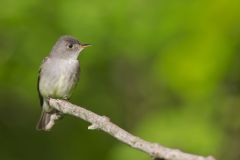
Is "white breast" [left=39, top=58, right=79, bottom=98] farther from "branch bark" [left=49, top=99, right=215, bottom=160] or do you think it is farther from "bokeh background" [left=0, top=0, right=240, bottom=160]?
"branch bark" [left=49, top=99, right=215, bottom=160]

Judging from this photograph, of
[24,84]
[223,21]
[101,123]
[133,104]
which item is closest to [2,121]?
[24,84]

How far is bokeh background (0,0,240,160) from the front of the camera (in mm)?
6633

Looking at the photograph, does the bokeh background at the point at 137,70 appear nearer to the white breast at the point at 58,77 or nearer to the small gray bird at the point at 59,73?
the small gray bird at the point at 59,73

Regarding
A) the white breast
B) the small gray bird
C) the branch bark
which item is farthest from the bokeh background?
the branch bark

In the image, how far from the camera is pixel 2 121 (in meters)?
7.85

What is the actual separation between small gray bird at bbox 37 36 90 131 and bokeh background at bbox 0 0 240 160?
0.60 m

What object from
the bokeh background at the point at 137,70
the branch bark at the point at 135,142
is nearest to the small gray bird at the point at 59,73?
the bokeh background at the point at 137,70

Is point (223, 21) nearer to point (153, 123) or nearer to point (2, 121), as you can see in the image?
point (153, 123)

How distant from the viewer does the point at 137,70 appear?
771 centimetres

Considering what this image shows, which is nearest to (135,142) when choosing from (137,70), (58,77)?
(58,77)

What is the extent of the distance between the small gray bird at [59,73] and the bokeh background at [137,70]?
603mm

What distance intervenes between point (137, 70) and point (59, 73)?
180cm

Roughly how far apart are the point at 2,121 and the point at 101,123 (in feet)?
14.5

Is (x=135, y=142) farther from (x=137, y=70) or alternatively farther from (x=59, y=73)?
(x=137, y=70)
